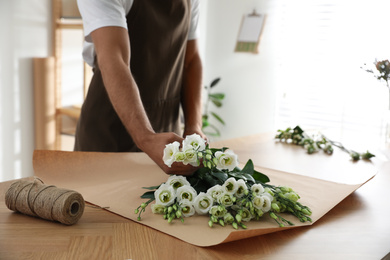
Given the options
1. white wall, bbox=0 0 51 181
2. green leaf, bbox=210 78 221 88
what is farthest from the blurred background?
green leaf, bbox=210 78 221 88

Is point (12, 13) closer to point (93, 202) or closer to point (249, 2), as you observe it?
point (249, 2)

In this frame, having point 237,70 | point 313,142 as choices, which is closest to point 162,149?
point 313,142

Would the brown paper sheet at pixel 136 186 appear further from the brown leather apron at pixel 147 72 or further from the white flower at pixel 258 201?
the brown leather apron at pixel 147 72

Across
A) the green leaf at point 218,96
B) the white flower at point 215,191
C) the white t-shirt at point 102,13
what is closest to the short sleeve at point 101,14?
the white t-shirt at point 102,13

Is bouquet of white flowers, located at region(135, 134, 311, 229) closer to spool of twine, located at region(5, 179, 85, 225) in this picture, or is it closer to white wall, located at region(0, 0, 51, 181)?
spool of twine, located at region(5, 179, 85, 225)

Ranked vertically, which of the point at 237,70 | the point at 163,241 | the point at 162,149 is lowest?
the point at 163,241

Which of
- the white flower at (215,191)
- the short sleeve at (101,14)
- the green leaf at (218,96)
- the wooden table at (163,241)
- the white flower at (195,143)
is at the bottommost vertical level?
the wooden table at (163,241)

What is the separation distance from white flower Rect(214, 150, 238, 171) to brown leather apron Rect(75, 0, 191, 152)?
0.82 meters

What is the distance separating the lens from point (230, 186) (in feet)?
3.19

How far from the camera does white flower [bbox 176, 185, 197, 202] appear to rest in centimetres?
98

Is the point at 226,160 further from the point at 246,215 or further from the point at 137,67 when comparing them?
the point at 137,67

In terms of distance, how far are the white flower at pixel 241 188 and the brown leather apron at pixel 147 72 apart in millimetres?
898

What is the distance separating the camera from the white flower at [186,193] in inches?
38.4

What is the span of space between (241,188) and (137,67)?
0.91 m
